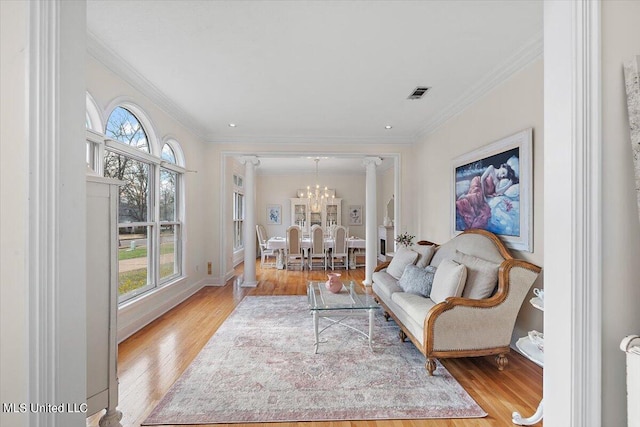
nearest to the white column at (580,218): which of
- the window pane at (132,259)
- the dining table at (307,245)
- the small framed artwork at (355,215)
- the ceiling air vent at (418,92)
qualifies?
the ceiling air vent at (418,92)

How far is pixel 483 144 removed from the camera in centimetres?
327

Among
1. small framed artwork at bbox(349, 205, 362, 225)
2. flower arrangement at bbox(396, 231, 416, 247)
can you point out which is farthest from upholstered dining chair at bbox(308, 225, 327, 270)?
small framed artwork at bbox(349, 205, 362, 225)

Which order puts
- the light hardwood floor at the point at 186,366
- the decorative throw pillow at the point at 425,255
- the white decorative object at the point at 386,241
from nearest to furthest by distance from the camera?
the light hardwood floor at the point at 186,366, the decorative throw pillow at the point at 425,255, the white decorative object at the point at 386,241

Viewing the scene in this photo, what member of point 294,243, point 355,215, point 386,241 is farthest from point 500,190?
point 355,215

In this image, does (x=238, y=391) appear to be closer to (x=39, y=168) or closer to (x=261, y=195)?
(x=39, y=168)

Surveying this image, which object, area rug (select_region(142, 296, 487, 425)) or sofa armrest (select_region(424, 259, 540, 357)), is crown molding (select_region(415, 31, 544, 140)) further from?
area rug (select_region(142, 296, 487, 425))

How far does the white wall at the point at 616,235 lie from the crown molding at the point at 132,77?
3.22 meters

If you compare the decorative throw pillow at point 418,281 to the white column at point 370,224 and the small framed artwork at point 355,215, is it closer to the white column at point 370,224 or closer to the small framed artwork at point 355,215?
the white column at point 370,224

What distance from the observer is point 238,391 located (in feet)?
7.06

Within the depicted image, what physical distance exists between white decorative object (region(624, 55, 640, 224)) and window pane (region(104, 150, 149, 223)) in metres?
3.52

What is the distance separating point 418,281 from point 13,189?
10.0 feet

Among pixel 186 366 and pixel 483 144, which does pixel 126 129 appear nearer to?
pixel 186 366

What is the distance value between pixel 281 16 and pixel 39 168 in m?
1.93

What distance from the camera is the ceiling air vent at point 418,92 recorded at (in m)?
3.35
